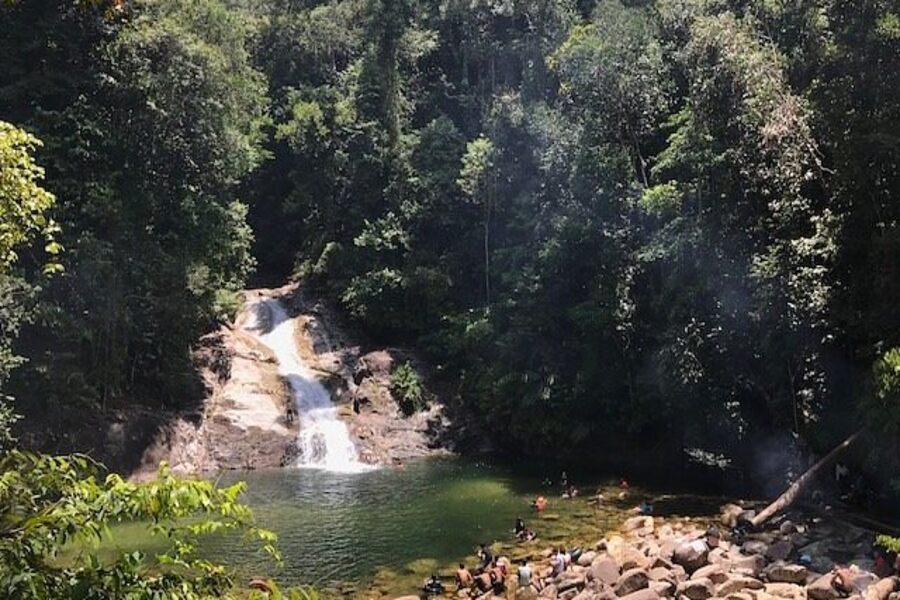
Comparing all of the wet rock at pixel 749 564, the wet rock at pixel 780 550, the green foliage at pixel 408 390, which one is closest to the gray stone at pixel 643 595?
the wet rock at pixel 749 564

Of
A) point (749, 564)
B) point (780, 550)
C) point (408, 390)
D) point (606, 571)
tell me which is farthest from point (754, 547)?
point (408, 390)

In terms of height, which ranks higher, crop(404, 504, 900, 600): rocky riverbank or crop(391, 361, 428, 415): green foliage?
crop(391, 361, 428, 415): green foliage

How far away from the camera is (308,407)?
3809cm

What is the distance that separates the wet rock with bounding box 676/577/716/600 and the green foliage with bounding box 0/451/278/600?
570 inches

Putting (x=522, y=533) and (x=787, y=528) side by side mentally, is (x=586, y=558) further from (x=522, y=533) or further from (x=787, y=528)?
(x=787, y=528)

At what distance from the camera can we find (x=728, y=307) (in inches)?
1009

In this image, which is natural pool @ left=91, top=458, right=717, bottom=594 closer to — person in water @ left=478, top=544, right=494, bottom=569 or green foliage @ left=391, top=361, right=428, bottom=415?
person in water @ left=478, top=544, right=494, bottom=569

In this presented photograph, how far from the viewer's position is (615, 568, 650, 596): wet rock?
54.6ft

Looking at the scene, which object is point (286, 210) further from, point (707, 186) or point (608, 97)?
point (707, 186)

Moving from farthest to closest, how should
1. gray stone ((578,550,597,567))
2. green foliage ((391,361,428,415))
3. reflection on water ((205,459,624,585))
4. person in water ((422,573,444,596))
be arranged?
green foliage ((391,361,428,415)), reflection on water ((205,459,624,585)), gray stone ((578,550,597,567)), person in water ((422,573,444,596))

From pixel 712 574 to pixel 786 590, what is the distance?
154 centimetres

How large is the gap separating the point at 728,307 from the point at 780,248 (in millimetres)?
2939

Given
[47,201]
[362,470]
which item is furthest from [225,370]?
[47,201]

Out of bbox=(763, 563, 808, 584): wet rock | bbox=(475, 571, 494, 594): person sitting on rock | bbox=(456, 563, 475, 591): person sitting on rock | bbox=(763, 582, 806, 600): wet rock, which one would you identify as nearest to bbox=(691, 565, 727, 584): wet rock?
bbox=(763, 582, 806, 600): wet rock
